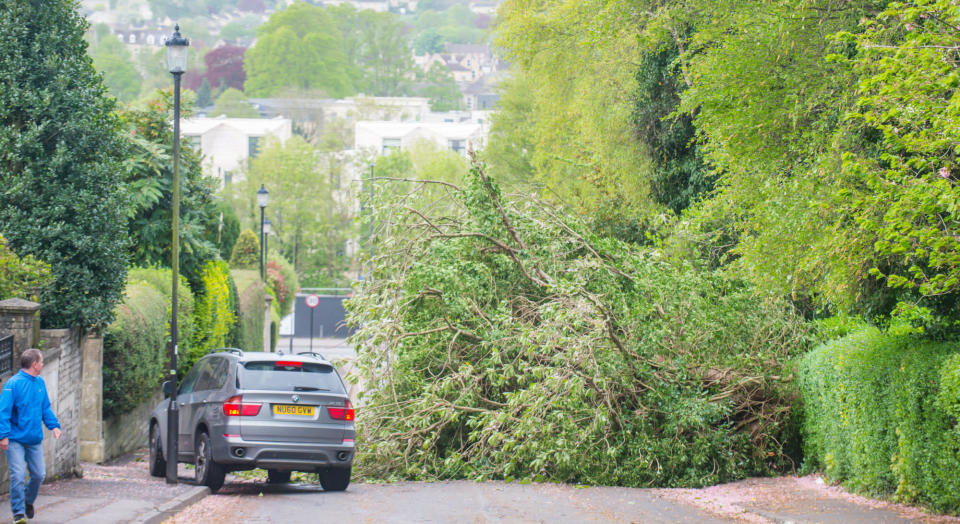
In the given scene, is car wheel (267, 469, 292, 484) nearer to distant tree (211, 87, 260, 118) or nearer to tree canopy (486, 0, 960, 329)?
tree canopy (486, 0, 960, 329)

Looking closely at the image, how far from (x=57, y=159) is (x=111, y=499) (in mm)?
5574

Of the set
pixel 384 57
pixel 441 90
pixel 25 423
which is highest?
pixel 384 57

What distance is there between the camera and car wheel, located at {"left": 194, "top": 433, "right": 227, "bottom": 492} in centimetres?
1251

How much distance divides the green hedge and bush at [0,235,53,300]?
10477 millimetres

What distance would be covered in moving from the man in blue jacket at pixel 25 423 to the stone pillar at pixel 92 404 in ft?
22.1

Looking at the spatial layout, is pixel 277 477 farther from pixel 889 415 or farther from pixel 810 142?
pixel 810 142

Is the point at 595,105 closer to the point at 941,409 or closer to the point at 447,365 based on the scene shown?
the point at 447,365

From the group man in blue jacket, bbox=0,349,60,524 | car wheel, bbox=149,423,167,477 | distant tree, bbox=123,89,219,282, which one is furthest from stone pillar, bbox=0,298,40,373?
distant tree, bbox=123,89,219,282

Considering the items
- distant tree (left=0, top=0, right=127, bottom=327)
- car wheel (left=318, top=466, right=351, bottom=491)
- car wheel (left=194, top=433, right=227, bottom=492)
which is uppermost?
distant tree (left=0, top=0, right=127, bottom=327)

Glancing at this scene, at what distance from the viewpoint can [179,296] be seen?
22.8m

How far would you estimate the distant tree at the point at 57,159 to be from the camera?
14164 millimetres

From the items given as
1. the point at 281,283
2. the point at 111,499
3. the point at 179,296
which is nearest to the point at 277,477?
the point at 111,499

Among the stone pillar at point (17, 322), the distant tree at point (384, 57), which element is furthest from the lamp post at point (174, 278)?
the distant tree at point (384, 57)

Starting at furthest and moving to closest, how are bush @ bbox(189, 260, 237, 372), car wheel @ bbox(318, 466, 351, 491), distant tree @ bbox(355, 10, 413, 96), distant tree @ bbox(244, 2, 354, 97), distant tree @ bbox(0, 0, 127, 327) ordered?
distant tree @ bbox(355, 10, 413, 96)
distant tree @ bbox(244, 2, 354, 97)
bush @ bbox(189, 260, 237, 372)
distant tree @ bbox(0, 0, 127, 327)
car wheel @ bbox(318, 466, 351, 491)
